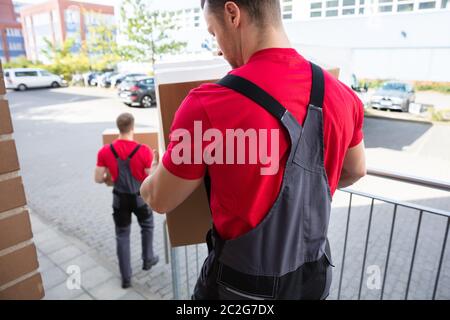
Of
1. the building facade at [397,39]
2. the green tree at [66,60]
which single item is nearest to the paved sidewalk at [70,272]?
the building facade at [397,39]

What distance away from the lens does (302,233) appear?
1136 mm

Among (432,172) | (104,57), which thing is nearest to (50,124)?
(432,172)

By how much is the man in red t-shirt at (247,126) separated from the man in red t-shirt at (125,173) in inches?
84.6

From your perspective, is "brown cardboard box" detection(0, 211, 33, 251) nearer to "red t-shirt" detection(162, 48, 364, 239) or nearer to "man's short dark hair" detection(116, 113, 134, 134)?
"red t-shirt" detection(162, 48, 364, 239)

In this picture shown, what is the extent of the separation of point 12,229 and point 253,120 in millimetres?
815

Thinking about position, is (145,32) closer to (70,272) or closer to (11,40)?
(70,272)

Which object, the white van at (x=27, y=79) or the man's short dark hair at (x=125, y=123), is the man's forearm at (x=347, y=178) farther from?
the white van at (x=27, y=79)

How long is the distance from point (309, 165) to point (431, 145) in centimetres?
1186

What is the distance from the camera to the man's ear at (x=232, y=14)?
39.4 inches

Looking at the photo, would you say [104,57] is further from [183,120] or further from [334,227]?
[183,120]

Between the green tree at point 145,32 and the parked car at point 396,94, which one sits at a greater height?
the green tree at point 145,32

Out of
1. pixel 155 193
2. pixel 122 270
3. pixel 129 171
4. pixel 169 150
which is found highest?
pixel 169 150

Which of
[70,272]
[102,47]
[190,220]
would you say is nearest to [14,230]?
[190,220]
